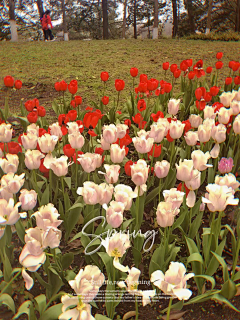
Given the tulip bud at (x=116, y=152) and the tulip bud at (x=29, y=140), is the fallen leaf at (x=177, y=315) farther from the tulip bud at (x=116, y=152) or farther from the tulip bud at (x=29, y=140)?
the tulip bud at (x=29, y=140)

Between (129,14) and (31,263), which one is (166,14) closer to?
(129,14)

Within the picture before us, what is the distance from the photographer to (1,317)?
171 cm

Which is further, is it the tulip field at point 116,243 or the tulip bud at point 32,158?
the tulip bud at point 32,158

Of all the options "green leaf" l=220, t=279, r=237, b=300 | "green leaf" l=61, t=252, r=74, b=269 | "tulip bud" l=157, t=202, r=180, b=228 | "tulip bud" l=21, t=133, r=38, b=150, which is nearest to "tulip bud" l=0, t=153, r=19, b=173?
"tulip bud" l=21, t=133, r=38, b=150

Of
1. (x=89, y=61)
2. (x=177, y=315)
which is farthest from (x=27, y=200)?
(x=89, y=61)

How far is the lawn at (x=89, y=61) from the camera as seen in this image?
616cm

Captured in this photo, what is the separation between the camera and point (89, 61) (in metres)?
8.41

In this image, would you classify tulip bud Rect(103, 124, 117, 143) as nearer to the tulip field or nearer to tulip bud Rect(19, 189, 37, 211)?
the tulip field

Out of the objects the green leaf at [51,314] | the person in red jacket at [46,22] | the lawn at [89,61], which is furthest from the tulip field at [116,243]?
the person in red jacket at [46,22]

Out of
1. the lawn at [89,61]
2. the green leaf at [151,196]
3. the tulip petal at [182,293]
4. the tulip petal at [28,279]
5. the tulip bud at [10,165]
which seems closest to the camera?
the tulip petal at [182,293]

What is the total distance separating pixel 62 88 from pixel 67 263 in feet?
7.21

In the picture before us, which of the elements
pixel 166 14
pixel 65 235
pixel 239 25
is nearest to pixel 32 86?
pixel 65 235

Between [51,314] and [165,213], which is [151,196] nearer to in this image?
[165,213]

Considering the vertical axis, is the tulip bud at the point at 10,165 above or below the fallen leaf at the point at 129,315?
above
